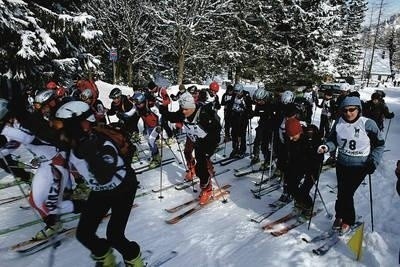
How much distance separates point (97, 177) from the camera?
4.01 m

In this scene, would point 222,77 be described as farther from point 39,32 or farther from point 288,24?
point 39,32

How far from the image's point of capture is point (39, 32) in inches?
605

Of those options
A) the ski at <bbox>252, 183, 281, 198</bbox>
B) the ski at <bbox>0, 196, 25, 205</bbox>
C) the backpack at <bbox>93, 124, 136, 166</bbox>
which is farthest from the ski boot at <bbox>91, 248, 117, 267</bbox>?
the ski at <bbox>252, 183, 281, 198</bbox>

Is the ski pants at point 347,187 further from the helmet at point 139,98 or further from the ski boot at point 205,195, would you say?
the helmet at point 139,98

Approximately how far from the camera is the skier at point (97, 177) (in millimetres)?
3938

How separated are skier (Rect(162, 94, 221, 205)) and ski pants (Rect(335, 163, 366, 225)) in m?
2.26

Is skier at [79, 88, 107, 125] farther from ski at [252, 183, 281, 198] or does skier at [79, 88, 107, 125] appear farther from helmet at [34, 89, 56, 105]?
ski at [252, 183, 281, 198]

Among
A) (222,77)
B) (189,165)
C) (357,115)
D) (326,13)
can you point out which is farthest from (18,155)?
(222,77)

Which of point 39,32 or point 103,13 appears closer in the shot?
point 39,32

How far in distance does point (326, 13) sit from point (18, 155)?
2430cm

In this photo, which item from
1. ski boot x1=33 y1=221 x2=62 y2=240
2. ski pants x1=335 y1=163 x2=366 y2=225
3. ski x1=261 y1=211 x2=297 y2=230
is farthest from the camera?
ski x1=261 y1=211 x2=297 y2=230

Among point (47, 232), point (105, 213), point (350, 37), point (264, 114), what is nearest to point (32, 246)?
point (47, 232)

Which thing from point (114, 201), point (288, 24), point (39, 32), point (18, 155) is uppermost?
point (288, 24)

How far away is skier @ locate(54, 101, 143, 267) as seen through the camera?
3.94m
